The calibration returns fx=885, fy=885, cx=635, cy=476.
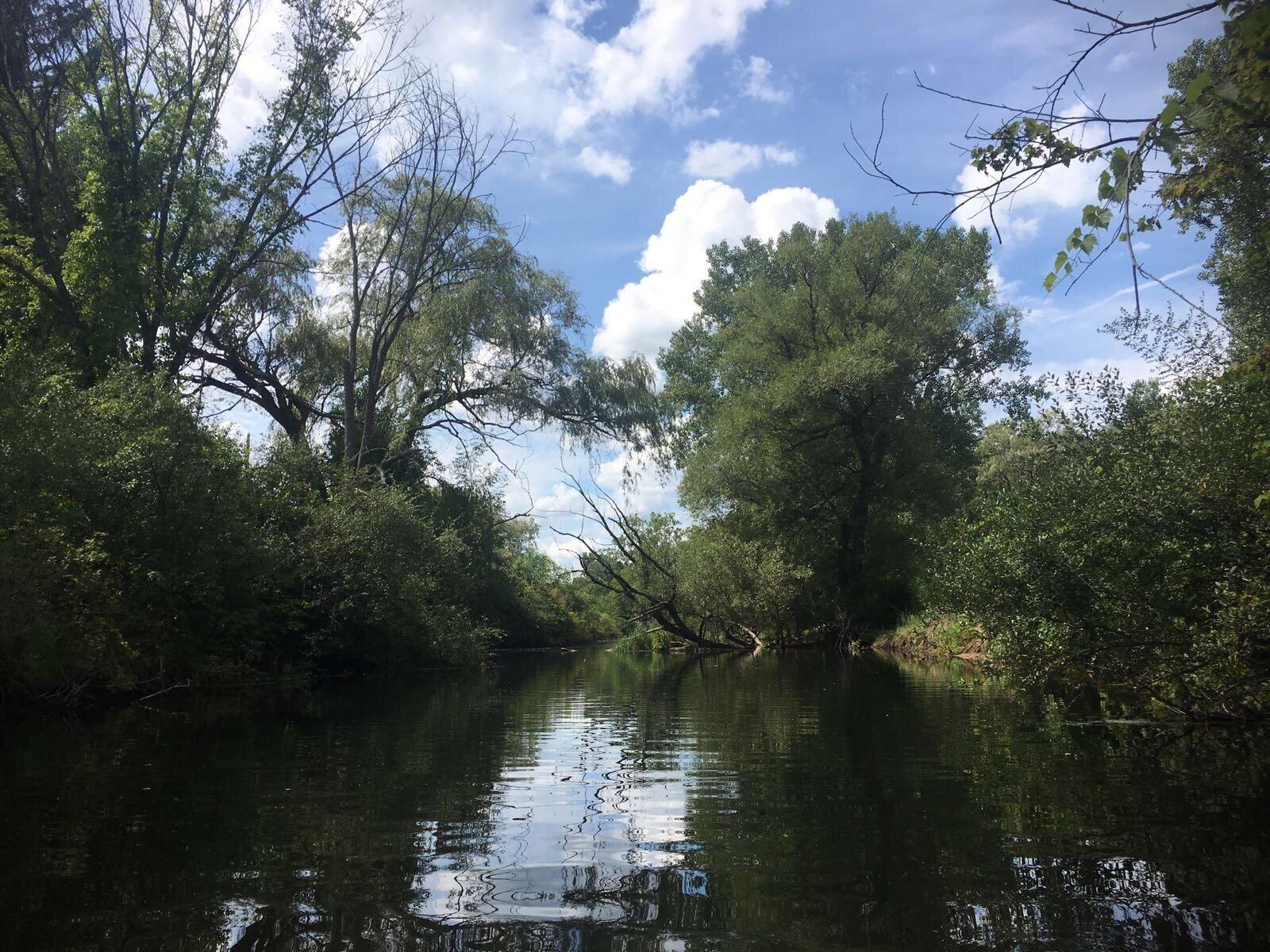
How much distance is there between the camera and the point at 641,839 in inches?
205

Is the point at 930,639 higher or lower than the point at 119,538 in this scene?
lower

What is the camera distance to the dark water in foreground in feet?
12.1

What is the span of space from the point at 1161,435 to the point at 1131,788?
4.64 m

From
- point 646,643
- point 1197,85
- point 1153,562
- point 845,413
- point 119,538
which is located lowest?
point 646,643

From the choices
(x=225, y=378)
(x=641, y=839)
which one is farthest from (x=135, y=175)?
(x=641, y=839)

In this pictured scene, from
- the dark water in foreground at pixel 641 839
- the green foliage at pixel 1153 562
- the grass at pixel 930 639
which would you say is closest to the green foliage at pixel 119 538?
the dark water in foreground at pixel 641 839

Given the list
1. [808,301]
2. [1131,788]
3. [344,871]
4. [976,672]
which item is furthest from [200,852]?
[808,301]

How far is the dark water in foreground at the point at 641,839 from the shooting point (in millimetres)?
3693

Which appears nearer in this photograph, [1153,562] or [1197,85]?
[1197,85]

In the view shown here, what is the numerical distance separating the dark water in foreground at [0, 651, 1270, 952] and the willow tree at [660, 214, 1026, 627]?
19.3 m

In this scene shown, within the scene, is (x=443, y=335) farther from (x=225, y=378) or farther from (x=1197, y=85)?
(x=1197, y=85)

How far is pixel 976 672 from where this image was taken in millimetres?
17406

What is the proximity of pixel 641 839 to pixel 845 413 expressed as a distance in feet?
81.1

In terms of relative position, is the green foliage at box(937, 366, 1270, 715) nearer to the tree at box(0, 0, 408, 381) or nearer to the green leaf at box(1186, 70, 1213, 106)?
the green leaf at box(1186, 70, 1213, 106)
